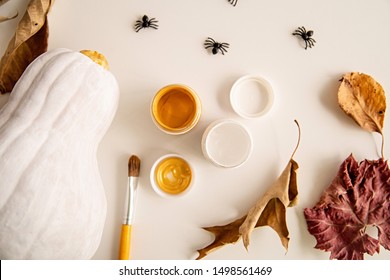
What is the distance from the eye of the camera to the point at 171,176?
2.44 feet

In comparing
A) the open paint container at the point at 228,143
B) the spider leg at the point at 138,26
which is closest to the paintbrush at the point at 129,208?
the open paint container at the point at 228,143

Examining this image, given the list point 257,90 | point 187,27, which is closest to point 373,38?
point 257,90

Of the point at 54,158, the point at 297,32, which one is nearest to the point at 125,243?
the point at 54,158

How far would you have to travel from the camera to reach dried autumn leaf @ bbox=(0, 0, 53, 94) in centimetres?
71

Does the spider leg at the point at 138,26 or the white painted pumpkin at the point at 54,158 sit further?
the spider leg at the point at 138,26

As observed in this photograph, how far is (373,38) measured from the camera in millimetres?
772

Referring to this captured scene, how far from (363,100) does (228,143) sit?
0.28 m

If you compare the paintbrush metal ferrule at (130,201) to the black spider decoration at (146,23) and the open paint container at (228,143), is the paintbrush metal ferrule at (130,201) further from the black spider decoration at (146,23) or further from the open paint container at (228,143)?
the black spider decoration at (146,23)

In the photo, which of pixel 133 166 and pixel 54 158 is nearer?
pixel 54 158

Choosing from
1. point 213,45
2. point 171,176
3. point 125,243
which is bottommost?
point 125,243

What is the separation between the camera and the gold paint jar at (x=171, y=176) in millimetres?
732

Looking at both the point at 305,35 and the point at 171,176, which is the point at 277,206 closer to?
the point at 171,176

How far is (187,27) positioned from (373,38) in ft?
1.22

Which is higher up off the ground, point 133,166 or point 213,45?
point 213,45
